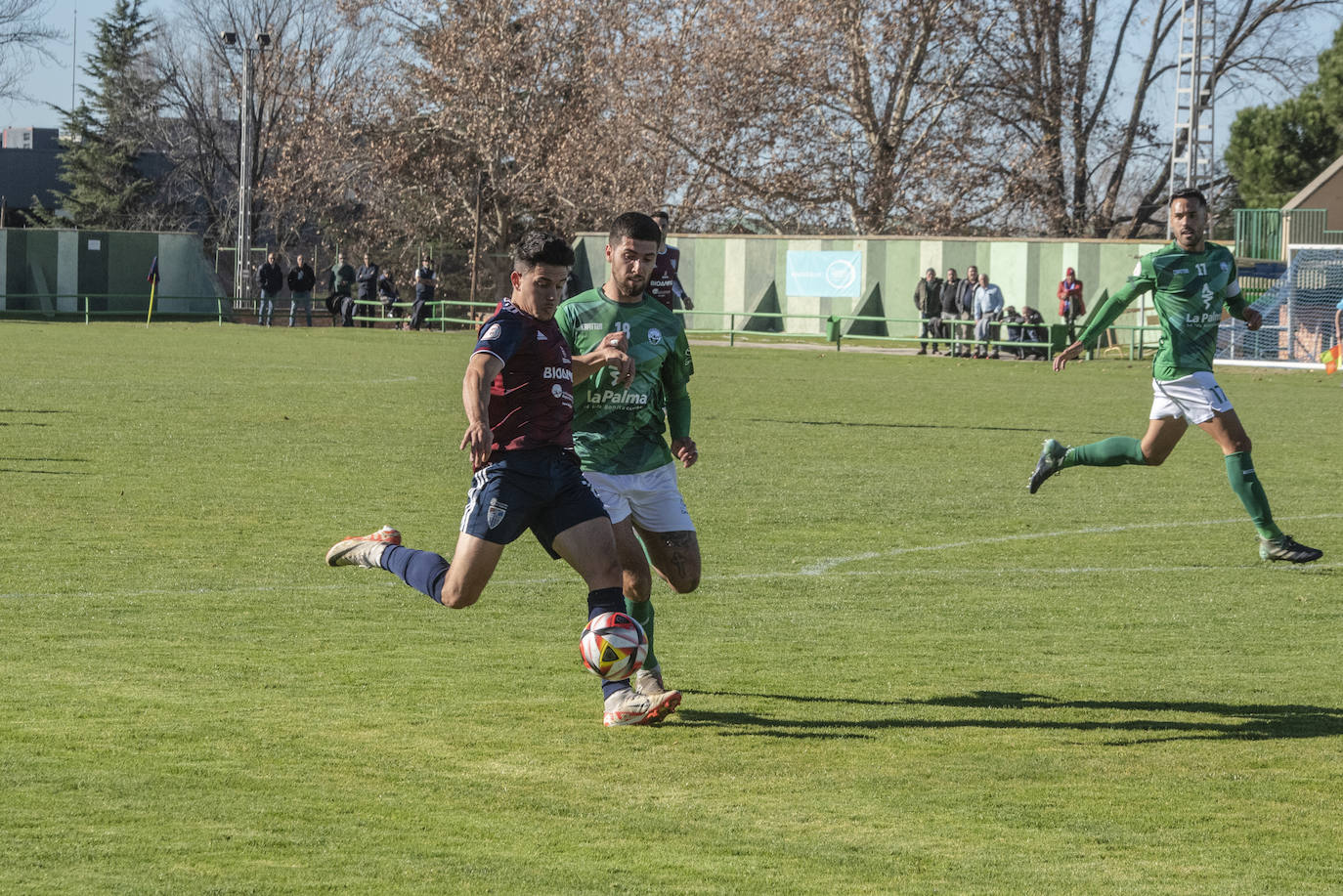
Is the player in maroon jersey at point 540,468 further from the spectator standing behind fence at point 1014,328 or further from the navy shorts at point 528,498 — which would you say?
the spectator standing behind fence at point 1014,328

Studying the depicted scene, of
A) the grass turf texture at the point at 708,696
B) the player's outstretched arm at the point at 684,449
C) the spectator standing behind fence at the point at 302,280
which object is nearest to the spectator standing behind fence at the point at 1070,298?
the spectator standing behind fence at the point at 302,280

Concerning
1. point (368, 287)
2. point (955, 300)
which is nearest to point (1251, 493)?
point (955, 300)

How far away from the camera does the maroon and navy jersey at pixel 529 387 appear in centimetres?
622

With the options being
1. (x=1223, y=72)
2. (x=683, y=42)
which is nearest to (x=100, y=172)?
(x=683, y=42)

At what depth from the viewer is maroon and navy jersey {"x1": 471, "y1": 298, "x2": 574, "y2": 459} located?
20.4 ft

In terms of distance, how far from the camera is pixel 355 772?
18.2 feet

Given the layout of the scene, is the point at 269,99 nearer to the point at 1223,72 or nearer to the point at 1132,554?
the point at 1223,72

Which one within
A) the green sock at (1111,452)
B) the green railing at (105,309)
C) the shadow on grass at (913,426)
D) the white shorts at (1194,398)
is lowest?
the shadow on grass at (913,426)

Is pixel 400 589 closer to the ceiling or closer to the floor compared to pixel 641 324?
closer to the floor

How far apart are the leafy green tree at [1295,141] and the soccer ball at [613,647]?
4330 centimetres

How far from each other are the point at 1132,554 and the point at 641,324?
514cm

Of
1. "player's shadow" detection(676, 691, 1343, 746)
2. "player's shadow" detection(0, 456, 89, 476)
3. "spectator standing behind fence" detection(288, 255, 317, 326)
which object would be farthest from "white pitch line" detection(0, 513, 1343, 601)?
"spectator standing behind fence" detection(288, 255, 317, 326)

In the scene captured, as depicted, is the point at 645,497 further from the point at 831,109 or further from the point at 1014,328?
the point at 831,109

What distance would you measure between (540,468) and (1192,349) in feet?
19.3
